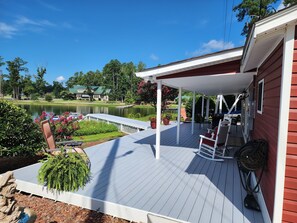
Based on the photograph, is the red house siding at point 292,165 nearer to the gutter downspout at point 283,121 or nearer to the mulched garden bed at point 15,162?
the gutter downspout at point 283,121

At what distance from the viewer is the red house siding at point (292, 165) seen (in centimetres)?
212

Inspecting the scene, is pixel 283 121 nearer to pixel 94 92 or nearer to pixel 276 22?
pixel 276 22

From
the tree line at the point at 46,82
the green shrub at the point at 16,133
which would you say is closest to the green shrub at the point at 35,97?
the tree line at the point at 46,82

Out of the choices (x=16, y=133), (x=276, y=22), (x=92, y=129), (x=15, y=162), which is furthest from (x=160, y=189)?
(x=92, y=129)

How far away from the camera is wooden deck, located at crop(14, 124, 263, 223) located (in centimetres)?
280

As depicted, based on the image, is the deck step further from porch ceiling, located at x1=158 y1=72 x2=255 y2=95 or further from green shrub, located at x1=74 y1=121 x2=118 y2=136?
green shrub, located at x1=74 y1=121 x2=118 y2=136

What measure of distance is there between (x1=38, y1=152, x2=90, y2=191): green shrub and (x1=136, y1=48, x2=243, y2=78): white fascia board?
8.92 ft

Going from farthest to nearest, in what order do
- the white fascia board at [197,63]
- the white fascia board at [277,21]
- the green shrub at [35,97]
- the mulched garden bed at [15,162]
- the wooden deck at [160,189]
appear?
the green shrub at [35,97] → the mulched garden bed at [15,162] → the white fascia board at [197,63] → the wooden deck at [160,189] → the white fascia board at [277,21]

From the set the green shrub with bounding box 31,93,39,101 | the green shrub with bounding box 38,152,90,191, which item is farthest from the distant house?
the green shrub with bounding box 38,152,90,191

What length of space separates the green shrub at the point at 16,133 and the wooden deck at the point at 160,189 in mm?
995

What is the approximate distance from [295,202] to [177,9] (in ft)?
57.6

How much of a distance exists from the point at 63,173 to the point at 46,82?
217 feet

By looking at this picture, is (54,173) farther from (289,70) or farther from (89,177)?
(289,70)

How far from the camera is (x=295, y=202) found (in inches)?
85.5
